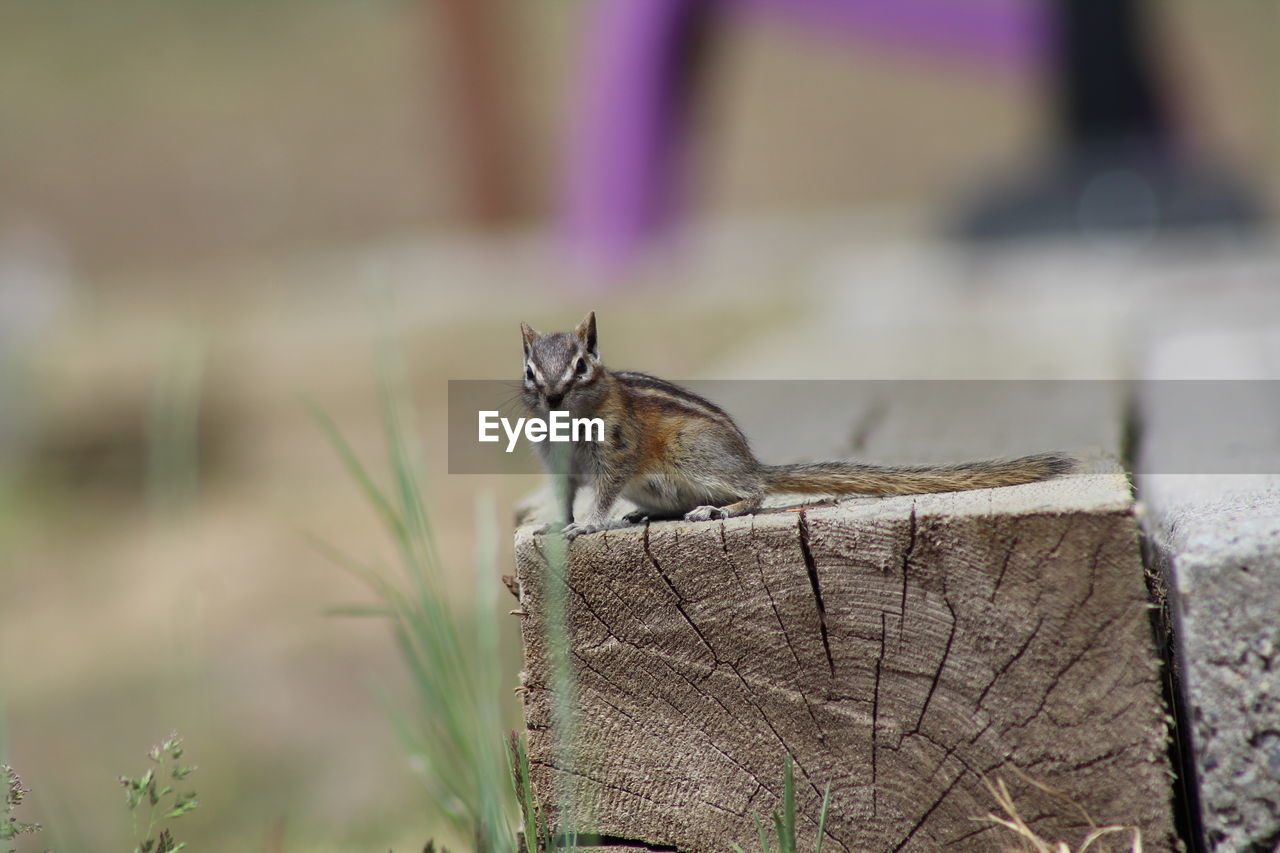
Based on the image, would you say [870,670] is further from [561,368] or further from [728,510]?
[561,368]

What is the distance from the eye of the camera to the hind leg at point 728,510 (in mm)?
2174

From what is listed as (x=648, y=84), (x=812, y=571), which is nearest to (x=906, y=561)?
(x=812, y=571)

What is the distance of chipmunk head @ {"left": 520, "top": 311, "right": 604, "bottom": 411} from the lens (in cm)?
226

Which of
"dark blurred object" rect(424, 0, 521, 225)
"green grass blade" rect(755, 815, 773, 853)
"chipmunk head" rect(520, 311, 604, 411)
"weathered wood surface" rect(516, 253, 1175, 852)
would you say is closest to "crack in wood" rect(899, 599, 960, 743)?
"weathered wood surface" rect(516, 253, 1175, 852)

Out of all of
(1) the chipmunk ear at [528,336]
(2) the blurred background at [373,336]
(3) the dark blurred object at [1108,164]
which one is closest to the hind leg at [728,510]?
(1) the chipmunk ear at [528,336]

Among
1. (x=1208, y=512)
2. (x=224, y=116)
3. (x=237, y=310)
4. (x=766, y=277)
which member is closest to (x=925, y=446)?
(x=1208, y=512)

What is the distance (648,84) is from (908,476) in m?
6.05

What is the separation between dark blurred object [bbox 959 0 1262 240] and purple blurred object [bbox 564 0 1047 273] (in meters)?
0.41

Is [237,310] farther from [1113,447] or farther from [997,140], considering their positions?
[997,140]

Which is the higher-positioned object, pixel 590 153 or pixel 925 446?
pixel 590 153

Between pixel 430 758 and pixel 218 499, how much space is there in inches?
214

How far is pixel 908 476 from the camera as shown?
2238 mm

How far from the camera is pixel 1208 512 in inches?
77.1

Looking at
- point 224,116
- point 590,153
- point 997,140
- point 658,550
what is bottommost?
point 658,550
